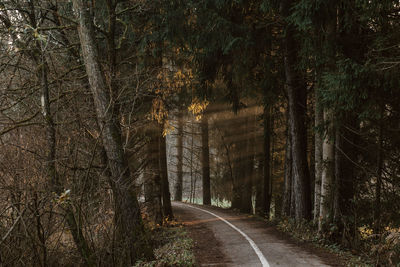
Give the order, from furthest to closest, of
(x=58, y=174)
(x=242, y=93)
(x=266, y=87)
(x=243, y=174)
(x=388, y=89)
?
1. (x=243, y=174)
2. (x=242, y=93)
3. (x=266, y=87)
4. (x=388, y=89)
5. (x=58, y=174)

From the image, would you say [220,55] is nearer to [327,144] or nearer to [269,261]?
[327,144]

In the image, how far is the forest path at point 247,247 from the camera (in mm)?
8516

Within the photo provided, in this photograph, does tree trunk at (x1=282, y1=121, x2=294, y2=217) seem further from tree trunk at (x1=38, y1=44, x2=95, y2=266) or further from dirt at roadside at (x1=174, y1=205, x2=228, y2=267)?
tree trunk at (x1=38, y1=44, x2=95, y2=266)

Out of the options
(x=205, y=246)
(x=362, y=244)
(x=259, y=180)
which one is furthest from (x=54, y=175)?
(x=259, y=180)

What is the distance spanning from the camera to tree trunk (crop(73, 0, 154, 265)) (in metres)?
7.88

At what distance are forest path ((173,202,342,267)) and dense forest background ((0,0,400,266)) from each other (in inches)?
49.5

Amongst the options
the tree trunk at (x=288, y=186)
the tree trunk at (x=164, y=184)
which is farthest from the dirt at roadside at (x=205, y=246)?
the tree trunk at (x=288, y=186)

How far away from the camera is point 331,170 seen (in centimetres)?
1098

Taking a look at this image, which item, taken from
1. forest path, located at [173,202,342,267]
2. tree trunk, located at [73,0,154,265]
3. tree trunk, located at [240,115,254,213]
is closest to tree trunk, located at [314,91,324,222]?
forest path, located at [173,202,342,267]

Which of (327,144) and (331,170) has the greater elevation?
(327,144)

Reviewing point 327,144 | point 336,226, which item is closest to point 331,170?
point 327,144

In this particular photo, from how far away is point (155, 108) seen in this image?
529 inches

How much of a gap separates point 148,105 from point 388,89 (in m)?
9.79

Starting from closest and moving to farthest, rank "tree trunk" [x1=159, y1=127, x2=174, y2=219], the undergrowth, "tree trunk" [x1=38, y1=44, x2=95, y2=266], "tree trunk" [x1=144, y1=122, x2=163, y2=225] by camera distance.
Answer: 1. "tree trunk" [x1=38, y1=44, x2=95, y2=266]
2. the undergrowth
3. "tree trunk" [x1=144, y1=122, x2=163, y2=225]
4. "tree trunk" [x1=159, y1=127, x2=174, y2=219]
